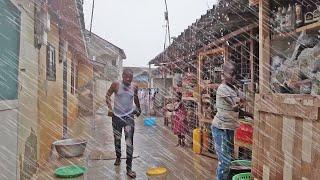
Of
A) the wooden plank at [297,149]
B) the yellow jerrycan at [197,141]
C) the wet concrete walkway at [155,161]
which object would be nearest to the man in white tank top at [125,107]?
the wet concrete walkway at [155,161]

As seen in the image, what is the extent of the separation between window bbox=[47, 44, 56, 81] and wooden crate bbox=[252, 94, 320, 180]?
4.88 meters

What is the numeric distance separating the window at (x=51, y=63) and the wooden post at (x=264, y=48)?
4761 mm

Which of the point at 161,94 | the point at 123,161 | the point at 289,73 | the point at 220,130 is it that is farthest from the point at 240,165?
Answer: the point at 161,94

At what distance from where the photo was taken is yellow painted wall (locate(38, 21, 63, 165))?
6430 millimetres

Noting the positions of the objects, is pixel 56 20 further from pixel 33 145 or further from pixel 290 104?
pixel 290 104

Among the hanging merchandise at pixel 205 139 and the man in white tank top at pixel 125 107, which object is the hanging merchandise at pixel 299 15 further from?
the hanging merchandise at pixel 205 139

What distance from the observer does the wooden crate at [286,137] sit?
3.05 m

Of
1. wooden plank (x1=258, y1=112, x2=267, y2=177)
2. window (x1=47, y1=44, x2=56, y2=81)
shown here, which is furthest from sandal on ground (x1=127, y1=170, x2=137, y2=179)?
wooden plank (x1=258, y1=112, x2=267, y2=177)

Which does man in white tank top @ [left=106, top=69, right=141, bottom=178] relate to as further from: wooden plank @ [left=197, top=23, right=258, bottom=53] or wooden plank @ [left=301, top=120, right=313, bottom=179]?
wooden plank @ [left=301, top=120, right=313, bottom=179]

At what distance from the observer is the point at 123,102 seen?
6.83 meters

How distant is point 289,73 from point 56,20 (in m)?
5.99

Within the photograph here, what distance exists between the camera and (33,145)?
5539 mm

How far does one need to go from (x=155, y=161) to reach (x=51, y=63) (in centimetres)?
326

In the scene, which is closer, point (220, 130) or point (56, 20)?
point (220, 130)
